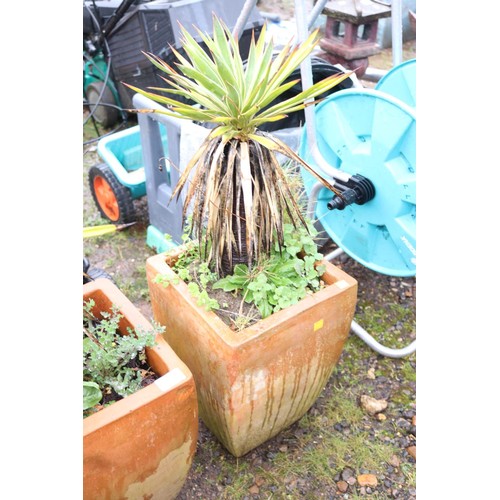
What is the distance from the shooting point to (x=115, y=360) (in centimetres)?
157

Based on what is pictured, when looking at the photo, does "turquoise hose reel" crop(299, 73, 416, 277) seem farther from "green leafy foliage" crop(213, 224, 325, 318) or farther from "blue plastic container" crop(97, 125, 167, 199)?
"blue plastic container" crop(97, 125, 167, 199)

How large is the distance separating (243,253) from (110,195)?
6.14 feet

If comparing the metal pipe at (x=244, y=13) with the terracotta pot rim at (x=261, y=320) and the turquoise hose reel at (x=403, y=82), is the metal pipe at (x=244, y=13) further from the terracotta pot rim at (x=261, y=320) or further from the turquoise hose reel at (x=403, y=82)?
the terracotta pot rim at (x=261, y=320)

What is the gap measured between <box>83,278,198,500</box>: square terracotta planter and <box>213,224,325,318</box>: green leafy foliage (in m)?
0.35

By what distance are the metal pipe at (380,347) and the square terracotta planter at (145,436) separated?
120 centimetres

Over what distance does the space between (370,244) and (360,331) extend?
0.52 meters

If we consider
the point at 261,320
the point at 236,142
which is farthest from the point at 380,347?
the point at 236,142

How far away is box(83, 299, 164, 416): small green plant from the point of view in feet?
5.17

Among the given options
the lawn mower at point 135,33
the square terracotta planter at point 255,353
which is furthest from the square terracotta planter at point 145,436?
the lawn mower at point 135,33

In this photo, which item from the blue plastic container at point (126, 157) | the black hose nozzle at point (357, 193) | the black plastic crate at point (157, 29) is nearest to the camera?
the black hose nozzle at point (357, 193)

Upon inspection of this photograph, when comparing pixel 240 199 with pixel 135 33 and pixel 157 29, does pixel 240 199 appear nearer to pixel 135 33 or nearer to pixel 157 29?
pixel 157 29

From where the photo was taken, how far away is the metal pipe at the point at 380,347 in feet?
8.29

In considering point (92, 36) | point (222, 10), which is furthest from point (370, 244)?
point (92, 36)
